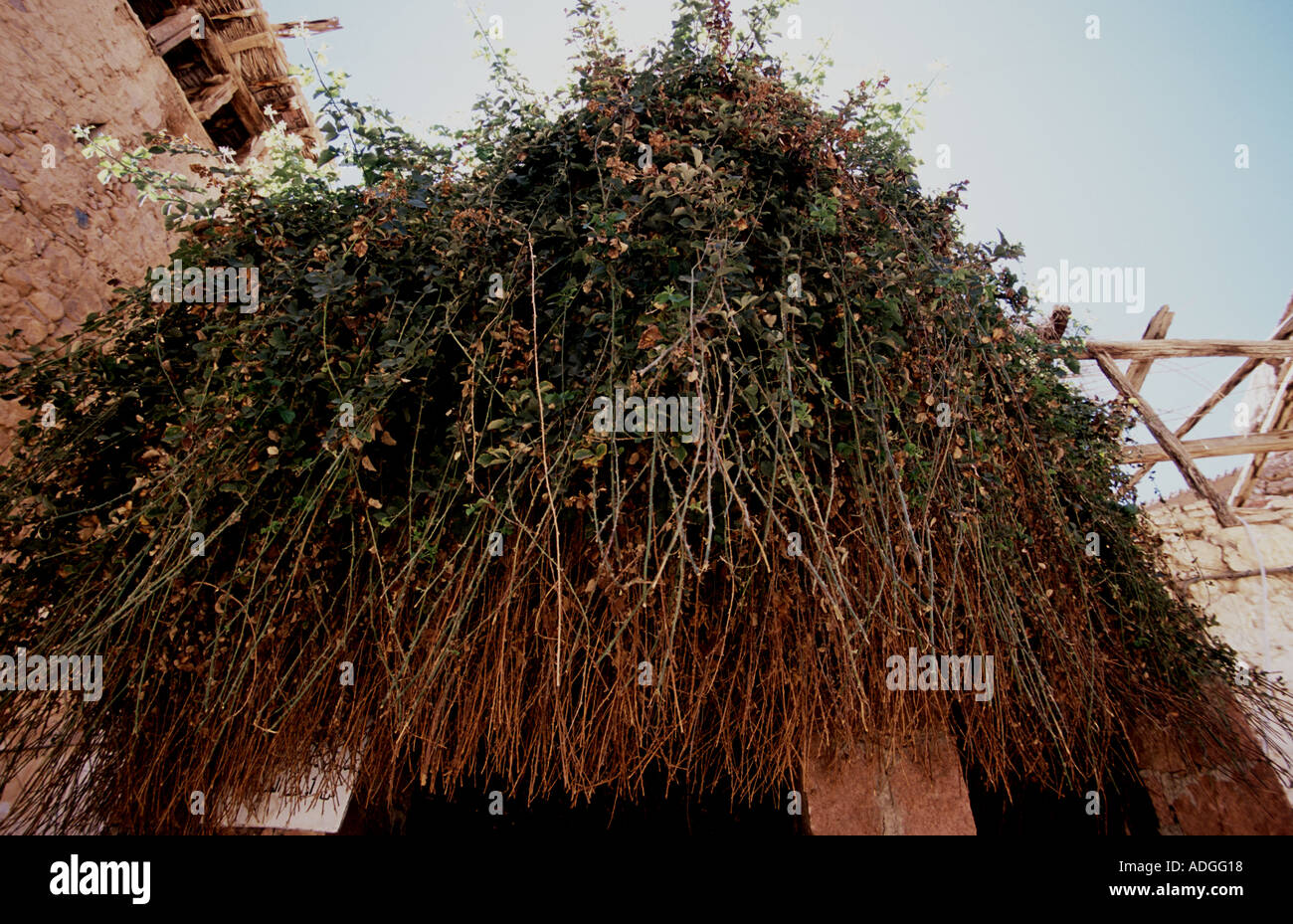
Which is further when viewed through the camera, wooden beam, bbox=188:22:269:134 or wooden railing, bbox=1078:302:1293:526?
wooden beam, bbox=188:22:269:134

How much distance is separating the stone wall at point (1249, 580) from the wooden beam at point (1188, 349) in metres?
0.96

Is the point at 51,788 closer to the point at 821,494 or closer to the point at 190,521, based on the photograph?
the point at 190,521

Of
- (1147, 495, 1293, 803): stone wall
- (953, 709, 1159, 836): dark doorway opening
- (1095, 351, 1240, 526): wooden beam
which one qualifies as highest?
(1095, 351, 1240, 526): wooden beam

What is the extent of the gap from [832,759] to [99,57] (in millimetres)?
5051

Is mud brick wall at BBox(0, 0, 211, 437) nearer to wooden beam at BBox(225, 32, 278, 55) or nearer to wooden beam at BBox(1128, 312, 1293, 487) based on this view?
wooden beam at BBox(225, 32, 278, 55)

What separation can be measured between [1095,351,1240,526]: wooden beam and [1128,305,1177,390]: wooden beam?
256mm

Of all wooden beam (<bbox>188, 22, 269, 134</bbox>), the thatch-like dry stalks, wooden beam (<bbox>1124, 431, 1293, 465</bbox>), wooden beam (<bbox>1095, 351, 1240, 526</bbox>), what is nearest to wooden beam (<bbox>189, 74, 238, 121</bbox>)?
wooden beam (<bbox>188, 22, 269, 134</bbox>)

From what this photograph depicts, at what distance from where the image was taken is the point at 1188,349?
156 inches

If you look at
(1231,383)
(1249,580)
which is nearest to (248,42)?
(1231,383)

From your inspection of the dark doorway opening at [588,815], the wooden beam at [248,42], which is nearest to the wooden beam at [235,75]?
the wooden beam at [248,42]

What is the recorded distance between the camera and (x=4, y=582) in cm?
188

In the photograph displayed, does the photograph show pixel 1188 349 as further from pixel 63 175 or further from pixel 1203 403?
pixel 63 175

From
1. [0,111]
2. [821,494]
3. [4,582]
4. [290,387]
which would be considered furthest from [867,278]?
[0,111]

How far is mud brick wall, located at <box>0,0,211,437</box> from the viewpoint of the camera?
2941mm
